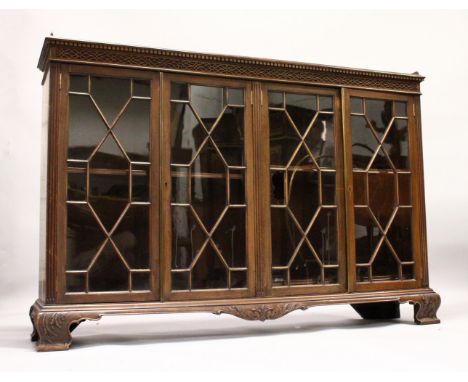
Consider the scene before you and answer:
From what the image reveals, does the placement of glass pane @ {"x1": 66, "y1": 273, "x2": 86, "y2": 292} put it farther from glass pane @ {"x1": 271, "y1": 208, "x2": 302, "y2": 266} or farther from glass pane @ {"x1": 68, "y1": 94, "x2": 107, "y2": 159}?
glass pane @ {"x1": 271, "y1": 208, "x2": 302, "y2": 266}

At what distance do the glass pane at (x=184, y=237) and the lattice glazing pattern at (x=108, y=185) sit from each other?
135 mm

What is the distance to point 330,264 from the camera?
329 centimetres

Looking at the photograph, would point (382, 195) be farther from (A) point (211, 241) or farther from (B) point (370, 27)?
(B) point (370, 27)

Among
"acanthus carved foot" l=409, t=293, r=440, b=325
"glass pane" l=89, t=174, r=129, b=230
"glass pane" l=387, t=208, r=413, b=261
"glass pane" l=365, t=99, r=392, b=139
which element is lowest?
"acanthus carved foot" l=409, t=293, r=440, b=325

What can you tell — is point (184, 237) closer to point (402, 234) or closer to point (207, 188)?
point (207, 188)

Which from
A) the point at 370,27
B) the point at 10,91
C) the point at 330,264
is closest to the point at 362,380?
the point at 330,264

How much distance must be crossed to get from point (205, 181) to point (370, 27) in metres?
2.56

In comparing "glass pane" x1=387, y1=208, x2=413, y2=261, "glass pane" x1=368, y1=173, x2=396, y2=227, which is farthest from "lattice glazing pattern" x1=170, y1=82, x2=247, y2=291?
"glass pane" x1=387, y1=208, x2=413, y2=261

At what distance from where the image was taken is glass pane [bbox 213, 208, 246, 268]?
3104mm

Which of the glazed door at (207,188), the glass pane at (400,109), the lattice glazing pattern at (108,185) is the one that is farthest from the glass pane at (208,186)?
the glass pane at (400,109)

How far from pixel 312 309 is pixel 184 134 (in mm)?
1668

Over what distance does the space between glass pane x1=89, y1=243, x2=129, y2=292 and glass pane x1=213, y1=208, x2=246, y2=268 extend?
48 centimetres

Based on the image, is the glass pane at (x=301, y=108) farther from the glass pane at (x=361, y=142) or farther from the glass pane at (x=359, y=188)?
the glass pane at (x=359, y=188)

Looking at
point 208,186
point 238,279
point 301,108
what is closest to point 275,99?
point 301,108
